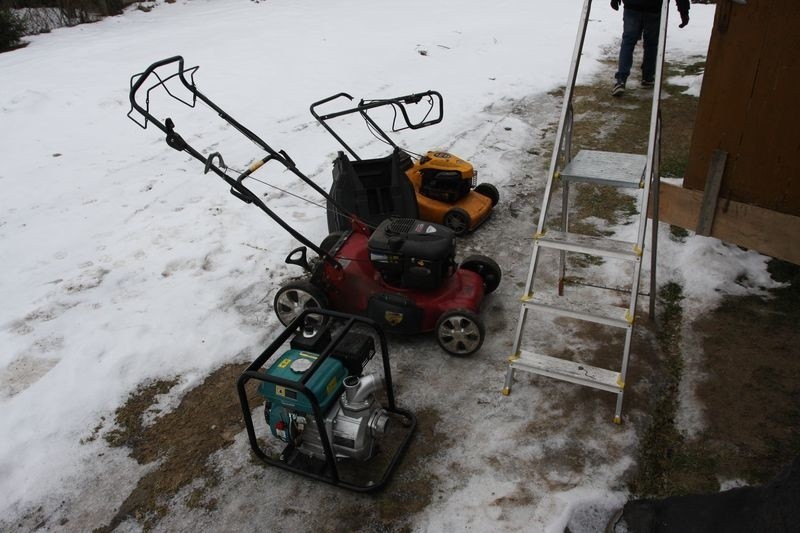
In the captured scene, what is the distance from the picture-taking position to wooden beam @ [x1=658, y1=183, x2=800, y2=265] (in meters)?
3.68

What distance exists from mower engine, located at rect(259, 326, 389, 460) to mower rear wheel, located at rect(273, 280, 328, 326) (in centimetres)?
89

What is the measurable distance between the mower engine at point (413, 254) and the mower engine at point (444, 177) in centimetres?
132

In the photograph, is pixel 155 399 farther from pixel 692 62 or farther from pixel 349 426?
pixel 692 62

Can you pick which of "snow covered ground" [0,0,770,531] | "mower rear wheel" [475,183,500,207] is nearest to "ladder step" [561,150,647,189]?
"snow covered ground" [0,0,770,531]

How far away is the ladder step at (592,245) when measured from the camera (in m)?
3.14

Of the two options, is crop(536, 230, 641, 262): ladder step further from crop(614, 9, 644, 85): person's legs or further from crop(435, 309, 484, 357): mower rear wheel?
crop(614, 9, 644, 85): person's legs

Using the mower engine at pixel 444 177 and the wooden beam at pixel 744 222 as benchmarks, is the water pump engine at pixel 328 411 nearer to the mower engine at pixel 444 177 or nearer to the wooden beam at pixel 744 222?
the mower engine at pixel 444 177

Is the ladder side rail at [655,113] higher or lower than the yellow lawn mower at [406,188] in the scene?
higher

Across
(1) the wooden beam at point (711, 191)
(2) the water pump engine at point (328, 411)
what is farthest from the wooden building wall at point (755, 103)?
(2) the water pump engine at point (328, 411)

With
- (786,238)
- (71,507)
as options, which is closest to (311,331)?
(71,507)

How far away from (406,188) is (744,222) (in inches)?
96.7

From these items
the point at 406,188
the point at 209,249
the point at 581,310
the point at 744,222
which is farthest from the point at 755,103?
the point at 209,249

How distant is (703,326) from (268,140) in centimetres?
546

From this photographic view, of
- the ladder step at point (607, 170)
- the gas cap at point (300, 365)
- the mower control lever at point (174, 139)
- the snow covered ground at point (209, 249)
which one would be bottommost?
Answer: the snow covered ground at point (209, 249)
